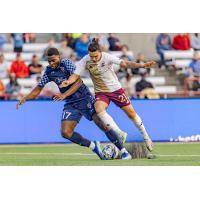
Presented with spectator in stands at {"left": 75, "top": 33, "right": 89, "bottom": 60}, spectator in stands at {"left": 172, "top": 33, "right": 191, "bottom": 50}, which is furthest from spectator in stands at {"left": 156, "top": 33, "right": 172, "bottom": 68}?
spectator in stands at {"left": 75, "top": 33, "right": 89, "bottom": 60}

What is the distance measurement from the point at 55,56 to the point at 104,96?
1075 millimetres

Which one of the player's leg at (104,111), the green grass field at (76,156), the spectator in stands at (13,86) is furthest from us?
the spectator in stands at (13,86)

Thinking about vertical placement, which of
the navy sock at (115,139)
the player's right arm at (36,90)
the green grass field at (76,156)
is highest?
the player's right arm at (36,90)

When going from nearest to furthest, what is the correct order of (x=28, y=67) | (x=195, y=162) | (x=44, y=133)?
(x=195, y=162) → (x=44, y=133) → (x=28, y=67)

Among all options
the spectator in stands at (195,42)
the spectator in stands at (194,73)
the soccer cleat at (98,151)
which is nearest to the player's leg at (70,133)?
the soccer cleat at (98,151)

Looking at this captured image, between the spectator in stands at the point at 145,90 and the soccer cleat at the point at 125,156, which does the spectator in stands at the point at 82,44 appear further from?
the soccer cleat at the point at 125,156

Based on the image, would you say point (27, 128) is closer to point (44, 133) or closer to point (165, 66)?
point (44, 133)

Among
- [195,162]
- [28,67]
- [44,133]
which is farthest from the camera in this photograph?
[28,67]

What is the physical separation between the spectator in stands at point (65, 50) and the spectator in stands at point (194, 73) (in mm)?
2912

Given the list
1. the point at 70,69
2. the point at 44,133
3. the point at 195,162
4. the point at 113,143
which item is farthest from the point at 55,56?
the point at 44,133

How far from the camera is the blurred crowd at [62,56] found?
20.4 meters

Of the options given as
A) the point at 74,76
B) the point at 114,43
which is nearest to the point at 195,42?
the point at 114,43

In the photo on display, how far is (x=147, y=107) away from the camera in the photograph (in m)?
19.1

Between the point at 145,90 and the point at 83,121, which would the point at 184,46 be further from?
the point at 83,121
